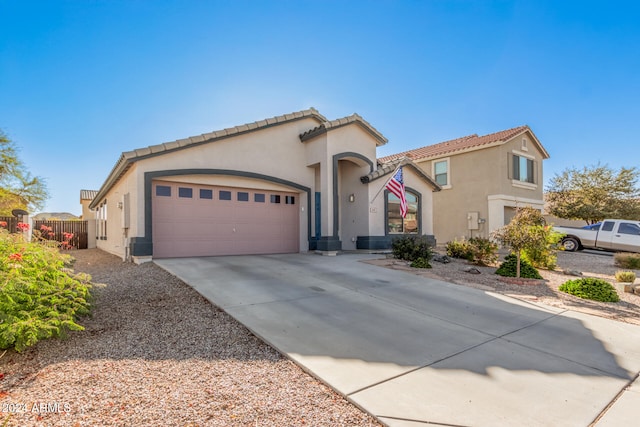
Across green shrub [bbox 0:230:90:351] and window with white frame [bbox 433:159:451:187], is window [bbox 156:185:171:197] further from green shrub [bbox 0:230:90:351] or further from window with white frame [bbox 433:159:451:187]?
window with white frame [bbox 433:159:451:187]

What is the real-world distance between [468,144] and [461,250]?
886 cm

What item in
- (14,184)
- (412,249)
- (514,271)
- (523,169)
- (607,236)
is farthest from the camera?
(14,184)

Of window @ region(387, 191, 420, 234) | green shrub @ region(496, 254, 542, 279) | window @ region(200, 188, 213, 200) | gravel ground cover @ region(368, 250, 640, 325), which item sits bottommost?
gravel ground cover @ region(368, 250, 640, 325)

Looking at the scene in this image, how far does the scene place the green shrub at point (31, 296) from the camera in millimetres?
3480

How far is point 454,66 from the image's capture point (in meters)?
11.9

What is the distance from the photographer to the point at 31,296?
3.88 metres

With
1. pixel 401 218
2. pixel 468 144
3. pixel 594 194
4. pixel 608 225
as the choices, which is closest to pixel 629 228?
pixel 608 225

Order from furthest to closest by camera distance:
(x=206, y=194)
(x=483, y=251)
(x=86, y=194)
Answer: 1. (x=86, y=194)
2. (x=483, y=251)
3. (x=206, y=194)

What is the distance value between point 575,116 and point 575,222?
→ 14.1 meters

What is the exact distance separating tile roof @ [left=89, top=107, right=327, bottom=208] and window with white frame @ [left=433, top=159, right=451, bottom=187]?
357 inches

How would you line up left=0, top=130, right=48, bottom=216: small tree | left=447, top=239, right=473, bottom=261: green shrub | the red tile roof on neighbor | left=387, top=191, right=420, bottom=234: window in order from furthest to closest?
left=0, top=130, right=48, bottom=216: small tree
the red tile roof on neighbor
left=387, top=191, right=420, bottom=234: window
left=447, top=239, right=473, bottom=261: green shrub

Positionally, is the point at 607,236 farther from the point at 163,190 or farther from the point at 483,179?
the point at 163,190

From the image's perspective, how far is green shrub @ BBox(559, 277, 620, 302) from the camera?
705 cm

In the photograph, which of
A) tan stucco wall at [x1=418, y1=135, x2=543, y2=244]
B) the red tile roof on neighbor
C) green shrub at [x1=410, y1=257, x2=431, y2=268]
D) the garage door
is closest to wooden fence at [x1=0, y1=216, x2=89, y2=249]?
the garage door
